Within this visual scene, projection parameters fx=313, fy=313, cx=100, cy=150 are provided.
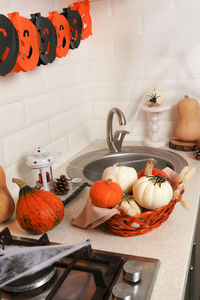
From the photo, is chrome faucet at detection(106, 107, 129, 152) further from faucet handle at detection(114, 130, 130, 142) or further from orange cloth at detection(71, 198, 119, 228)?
orange cloth at detection(71, 198, 119, 228)

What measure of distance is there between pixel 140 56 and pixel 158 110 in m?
0.28

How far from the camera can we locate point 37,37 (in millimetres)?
1033

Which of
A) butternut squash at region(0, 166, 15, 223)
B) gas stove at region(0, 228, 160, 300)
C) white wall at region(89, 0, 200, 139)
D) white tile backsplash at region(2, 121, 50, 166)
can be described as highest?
white wall at region(89, 0, 200, 139)

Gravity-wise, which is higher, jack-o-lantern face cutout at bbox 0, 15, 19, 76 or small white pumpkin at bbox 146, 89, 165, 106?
jack-o-lantern face cutout at bbox 0, 15, 19, 76

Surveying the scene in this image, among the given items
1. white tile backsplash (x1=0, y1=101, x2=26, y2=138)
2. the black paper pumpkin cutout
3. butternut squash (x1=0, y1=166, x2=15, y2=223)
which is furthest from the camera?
the black paper pumpkin cutout

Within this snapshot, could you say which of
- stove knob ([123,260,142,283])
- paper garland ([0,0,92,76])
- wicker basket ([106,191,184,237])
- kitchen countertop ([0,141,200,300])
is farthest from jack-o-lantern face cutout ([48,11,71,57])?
stove knob ([123,260,142,283])

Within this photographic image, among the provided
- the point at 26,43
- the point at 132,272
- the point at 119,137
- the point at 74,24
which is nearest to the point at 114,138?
the point at 119,137

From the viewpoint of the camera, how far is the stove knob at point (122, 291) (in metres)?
0.58

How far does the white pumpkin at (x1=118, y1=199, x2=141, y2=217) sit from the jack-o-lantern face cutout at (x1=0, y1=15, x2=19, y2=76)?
1.64 ft

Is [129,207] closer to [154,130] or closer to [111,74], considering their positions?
[154,130]

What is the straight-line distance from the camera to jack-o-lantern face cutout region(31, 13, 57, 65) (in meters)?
1.02

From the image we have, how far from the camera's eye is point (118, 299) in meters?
0.58

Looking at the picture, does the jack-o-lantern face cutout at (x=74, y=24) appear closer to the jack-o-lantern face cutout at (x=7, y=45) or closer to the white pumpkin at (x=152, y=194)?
the jack-o-lantern face cutout at (x=7, y=45)

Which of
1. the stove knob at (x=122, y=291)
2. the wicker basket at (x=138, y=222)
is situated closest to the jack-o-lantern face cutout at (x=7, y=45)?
the wicker basket at (x=138, y=222)
